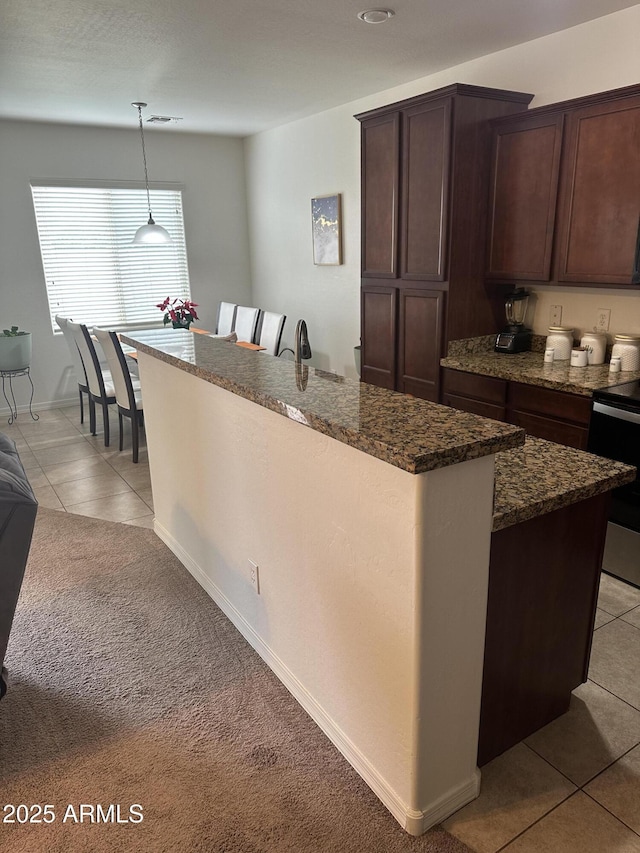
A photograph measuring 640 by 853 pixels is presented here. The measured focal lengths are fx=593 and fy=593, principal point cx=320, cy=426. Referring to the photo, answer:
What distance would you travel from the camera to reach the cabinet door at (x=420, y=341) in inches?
141

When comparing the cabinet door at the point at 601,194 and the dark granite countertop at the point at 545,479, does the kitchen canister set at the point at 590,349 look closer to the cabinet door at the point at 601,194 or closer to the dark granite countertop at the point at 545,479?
the cabinet door at the point at 601,194

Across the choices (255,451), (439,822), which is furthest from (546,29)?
(439,822)

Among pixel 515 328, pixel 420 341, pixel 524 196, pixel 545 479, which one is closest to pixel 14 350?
pixel 420 341

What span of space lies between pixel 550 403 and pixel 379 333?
1380mm

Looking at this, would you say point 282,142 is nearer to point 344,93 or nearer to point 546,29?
point 344,93

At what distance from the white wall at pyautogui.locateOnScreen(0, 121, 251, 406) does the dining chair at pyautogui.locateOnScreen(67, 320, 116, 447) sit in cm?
122

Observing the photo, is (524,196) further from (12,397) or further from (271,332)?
(12,397)

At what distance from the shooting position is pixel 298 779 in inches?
67.8

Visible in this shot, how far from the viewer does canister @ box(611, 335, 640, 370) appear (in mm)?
3029

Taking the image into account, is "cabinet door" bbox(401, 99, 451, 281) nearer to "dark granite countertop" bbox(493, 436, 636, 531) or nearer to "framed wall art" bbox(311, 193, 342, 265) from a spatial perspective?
"framed wall art" bbox(311, 193, 342, 265)

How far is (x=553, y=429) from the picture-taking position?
119 inches

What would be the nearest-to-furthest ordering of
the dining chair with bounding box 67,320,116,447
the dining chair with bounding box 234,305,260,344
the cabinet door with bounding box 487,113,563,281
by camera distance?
the cabinet door with bounding box 487,113,563,281, the dining chair with bounding box 67,320,116,447, the dining chair with bounding box 234,305,260,344

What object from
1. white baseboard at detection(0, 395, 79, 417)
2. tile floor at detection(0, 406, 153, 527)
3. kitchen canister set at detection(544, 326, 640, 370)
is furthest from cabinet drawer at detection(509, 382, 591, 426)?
white baseboard at detection(0, 395, 79, 417)

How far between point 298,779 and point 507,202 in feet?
10.1
